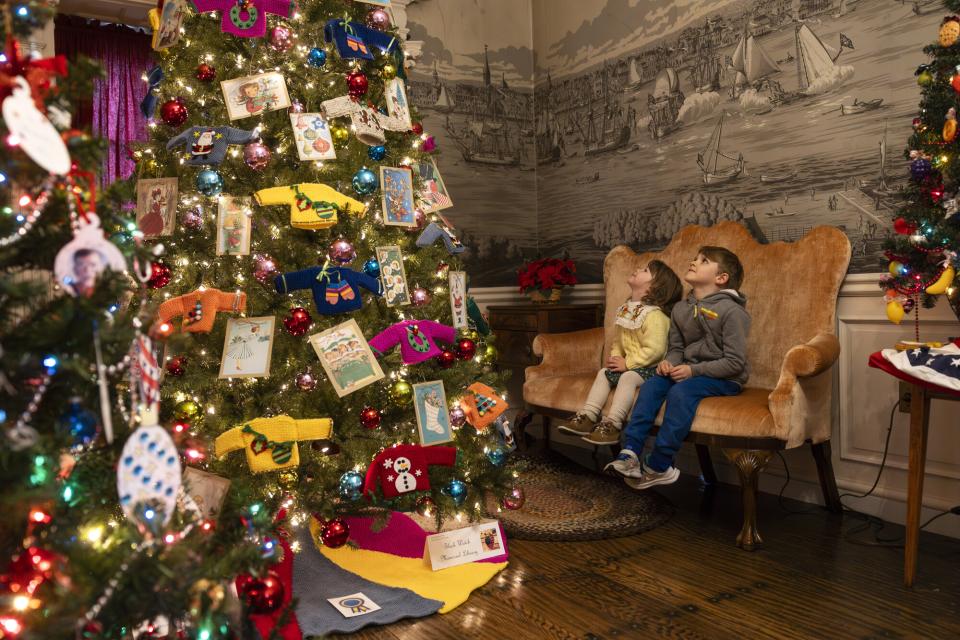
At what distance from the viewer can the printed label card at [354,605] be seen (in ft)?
7.40

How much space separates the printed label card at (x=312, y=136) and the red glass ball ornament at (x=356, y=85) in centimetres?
15

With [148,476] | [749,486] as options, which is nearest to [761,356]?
[749,486]

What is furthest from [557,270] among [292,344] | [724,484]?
[292,344]

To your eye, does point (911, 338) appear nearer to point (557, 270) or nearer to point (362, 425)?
point (557, 270)

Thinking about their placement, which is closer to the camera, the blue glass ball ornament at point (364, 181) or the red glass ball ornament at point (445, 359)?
the blue glass ball ornament at point (364, 181)

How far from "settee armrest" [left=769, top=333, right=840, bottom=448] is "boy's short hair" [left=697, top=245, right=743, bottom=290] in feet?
1.45

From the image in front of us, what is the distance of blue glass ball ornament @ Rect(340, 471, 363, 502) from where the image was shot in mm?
2422

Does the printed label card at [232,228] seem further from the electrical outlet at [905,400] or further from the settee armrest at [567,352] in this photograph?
the electrical outlet at [905,400]

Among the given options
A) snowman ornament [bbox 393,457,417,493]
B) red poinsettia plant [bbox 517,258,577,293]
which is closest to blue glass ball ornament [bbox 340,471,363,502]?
snowman ornament [bbox 393,457,417,493]

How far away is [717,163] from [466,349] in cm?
199

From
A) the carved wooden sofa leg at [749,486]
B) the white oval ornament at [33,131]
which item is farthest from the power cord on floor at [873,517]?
the white oval ornament at [33,131]

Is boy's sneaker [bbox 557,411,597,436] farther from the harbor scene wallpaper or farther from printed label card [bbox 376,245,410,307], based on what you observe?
the harbor scene wallpaper

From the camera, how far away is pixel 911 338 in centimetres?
309

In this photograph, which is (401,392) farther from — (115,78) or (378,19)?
(115,78)
